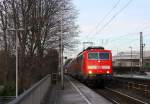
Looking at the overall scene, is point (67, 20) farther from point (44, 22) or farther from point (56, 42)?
point (44, 22)

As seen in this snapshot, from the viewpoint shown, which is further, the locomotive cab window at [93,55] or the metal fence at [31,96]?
the locomotive cab window at [93,55]

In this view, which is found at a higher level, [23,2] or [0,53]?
[23,2]

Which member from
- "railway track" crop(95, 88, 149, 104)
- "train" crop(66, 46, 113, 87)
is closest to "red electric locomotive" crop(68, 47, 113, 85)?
"train" crop(66, 46, 113, 87)

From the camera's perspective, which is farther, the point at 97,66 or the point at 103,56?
the point at 103,56

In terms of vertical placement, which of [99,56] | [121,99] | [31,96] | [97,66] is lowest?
[121,99]

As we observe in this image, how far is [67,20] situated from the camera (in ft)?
157

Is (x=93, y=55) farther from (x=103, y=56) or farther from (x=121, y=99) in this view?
(x=121, y=99)

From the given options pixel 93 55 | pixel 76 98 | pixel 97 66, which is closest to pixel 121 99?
pixel 76 98

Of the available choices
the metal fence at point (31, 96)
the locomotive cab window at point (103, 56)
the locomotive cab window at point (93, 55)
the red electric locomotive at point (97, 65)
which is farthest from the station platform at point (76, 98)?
the locomotive cab window at point (103, 56)

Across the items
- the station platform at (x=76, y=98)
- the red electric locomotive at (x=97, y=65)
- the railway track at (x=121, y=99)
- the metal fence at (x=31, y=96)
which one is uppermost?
the red electric locomotive at (x=97, y=65)

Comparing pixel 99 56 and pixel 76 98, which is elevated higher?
pixel 99 56

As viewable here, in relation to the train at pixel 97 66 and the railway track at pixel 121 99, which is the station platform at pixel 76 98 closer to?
the railway track at pixel 121 99

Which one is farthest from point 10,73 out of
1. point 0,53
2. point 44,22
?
point 44,22

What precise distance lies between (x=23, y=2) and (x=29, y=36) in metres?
3.80
